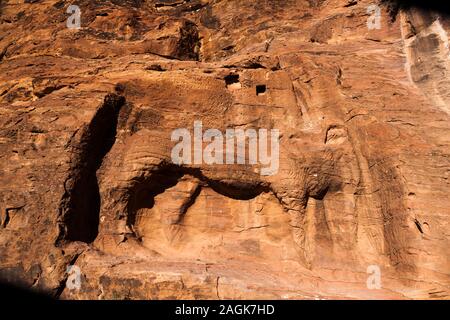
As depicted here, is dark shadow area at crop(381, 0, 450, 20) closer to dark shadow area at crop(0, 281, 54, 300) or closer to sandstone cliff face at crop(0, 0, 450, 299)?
sandstone cliff face at crop(0, 0, 450, 299)

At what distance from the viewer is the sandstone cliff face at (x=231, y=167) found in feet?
22.0

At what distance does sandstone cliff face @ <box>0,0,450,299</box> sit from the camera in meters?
6.71

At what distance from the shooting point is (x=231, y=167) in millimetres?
7996

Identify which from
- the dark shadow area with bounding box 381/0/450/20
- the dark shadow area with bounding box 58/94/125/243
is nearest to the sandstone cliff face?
the dark shadow area with bounding box 58/94/125/243

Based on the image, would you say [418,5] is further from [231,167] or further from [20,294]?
[20,294]

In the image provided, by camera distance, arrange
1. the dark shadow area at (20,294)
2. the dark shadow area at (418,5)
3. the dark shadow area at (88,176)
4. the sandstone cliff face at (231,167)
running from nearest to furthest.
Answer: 1. the dark shadow area at (20,294)
2. the sandstone cliff face at (231,167)
3. the dark shadow area at (88,176)
4. the dark shadow area at (418,5)

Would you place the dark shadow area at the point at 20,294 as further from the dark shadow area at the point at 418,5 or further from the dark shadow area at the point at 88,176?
the dark shadow area at the point at 418,5

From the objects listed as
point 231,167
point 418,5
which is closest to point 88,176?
point 231,167

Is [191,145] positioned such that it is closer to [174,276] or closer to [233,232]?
[233,232]

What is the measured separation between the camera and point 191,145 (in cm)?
807

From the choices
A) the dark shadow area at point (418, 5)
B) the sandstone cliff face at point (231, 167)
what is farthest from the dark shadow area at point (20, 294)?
the dark shadow area at point (418, 5)

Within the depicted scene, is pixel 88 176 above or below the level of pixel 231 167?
below

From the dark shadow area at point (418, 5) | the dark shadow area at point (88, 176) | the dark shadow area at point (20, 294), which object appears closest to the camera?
the dark shadow area at point (20, 294)
